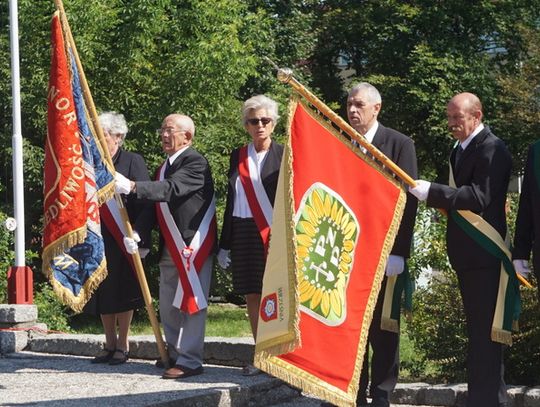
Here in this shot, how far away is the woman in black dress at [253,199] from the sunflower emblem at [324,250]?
1.35 meters

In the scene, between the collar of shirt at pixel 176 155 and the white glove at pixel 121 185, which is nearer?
the white glove at pixel 121 185

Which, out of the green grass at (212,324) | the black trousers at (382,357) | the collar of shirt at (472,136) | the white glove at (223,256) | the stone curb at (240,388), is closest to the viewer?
the collar of shirt at (472,136)

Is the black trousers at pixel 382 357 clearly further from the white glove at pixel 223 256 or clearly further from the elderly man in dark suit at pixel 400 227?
the white glove at pixel 223 256

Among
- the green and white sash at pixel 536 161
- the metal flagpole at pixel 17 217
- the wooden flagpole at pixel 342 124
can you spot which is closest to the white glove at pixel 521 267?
the green and white sash at pixel 536 161

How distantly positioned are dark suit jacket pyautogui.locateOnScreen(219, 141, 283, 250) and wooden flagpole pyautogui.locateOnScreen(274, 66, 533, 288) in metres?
1.29

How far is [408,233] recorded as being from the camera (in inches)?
256

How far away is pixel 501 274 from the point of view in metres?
6.27

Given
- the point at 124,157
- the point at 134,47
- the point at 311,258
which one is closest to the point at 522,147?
the point at 134,47

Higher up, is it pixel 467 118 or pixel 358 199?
pixel 467 118

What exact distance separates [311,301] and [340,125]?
1017 mm

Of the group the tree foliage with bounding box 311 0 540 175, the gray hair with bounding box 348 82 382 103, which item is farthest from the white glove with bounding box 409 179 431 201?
the tree foliage with bounding box 311 0 540 175

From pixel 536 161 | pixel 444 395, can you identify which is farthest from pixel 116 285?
pixel 536 161

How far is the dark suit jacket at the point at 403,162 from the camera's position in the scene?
6.48m

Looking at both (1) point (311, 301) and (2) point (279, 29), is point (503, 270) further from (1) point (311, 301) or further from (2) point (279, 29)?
(2) point (279, 29)
